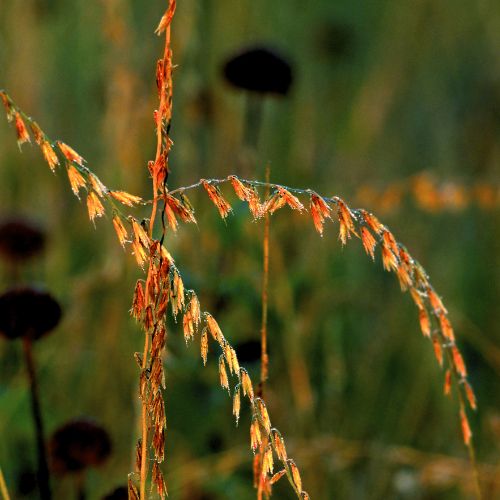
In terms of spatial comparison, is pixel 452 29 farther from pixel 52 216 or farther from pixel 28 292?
pixel 28 292

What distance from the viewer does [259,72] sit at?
7.31 ft

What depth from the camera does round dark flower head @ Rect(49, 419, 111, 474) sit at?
131cm

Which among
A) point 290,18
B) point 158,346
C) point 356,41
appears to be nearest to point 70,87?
point 290,18

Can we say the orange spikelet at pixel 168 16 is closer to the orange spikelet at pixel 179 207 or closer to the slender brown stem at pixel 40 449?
the orange spikelet at pixel 179 207

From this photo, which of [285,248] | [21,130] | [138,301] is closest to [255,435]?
[138,301]

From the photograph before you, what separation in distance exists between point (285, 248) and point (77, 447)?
1624 mm

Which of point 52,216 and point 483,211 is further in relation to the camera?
point 483,211

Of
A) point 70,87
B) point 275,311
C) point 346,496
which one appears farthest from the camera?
point 70,87

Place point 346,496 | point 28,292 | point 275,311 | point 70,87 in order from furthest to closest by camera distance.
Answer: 1. point 70,87
2. point 275,311
3. point 346,496
4. point 28,292

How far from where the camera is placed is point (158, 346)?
83 centimetres

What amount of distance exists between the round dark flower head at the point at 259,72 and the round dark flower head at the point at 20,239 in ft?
2.20

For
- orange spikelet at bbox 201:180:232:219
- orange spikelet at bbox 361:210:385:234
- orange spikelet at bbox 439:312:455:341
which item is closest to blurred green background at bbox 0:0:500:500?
orange spikelet at bbox 201:180:232:219

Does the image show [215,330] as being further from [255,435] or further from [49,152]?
[49,152]

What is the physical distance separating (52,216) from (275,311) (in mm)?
1099
